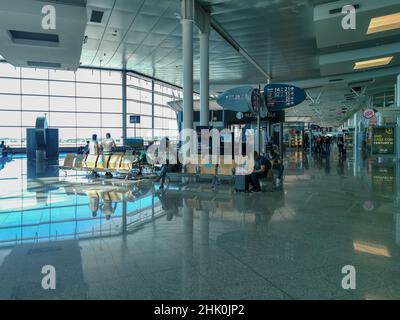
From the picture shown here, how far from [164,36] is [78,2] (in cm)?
565

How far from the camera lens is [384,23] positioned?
15.2 metres

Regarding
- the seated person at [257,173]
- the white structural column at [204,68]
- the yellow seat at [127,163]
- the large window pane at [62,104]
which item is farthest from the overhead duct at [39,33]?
the seated person at [257,173]

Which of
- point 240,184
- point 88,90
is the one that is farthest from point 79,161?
point 88,90

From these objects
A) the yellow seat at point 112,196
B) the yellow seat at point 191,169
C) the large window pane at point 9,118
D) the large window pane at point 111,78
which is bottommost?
the yellow seat at point 112,196

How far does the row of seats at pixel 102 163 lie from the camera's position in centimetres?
1311

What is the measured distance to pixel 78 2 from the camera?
13906 mm

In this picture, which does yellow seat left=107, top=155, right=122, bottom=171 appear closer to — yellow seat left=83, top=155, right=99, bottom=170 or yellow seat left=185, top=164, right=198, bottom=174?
yellow seat left=83, top=155, right=99, bottom=170

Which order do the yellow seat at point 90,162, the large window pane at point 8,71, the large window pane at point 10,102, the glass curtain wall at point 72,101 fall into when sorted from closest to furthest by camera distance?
the yellow seat at point 90,162, the large window pane at point 10,102, the large window pane at point 8,71, the glass curtain wall at point 72,101

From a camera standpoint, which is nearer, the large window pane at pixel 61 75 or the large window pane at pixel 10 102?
the large window pane at pixel 10 102

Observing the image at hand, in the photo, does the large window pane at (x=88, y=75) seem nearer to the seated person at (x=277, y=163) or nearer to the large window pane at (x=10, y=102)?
the large window pane at (x=10, y=102)

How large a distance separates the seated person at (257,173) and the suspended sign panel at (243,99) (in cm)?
152

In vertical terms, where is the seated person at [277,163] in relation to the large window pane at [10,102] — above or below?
below

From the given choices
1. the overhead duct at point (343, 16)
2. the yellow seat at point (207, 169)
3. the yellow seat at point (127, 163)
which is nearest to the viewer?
the yellow seat at point (207, 169)
